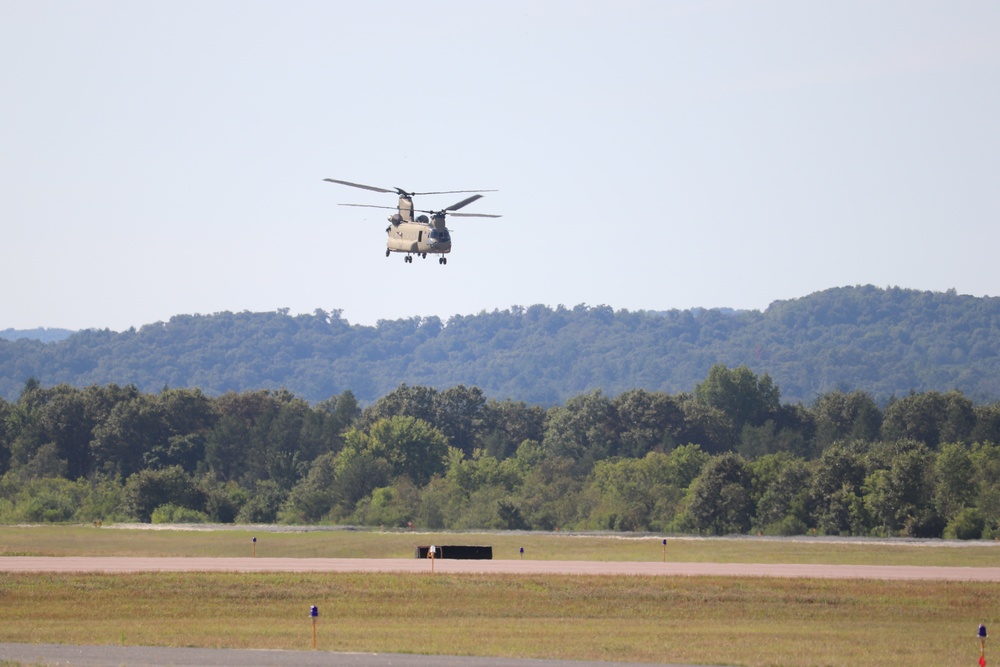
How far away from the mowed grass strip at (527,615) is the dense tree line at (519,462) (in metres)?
33.7

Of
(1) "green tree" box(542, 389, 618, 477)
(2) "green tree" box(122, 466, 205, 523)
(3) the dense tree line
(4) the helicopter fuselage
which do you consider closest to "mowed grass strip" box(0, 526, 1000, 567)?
(3) the dense tree line

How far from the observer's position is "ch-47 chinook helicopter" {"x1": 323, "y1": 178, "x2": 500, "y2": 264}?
68875mm

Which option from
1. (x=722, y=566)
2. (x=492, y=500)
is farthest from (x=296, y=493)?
(x=722, y=566)

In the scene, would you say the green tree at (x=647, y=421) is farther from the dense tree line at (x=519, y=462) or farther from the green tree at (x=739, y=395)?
the green tree at (x=739, y=395)

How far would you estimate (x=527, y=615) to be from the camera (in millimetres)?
43844

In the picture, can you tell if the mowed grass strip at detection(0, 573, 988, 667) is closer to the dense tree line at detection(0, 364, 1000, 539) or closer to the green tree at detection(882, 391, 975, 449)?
the dense tree line at detection(0, 364, 1000, 539)

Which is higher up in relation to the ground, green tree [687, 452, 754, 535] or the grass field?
green tree [687, 452, 754, 535]

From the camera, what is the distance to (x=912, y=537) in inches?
3071

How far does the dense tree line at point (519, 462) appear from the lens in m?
87.9

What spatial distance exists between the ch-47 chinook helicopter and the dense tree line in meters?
30.0

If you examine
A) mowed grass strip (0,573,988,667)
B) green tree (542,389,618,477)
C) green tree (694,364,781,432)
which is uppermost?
green tree (694,364,781,432)

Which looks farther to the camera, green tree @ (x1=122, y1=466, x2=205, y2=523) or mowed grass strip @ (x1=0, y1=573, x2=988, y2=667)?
green tree @ (x1=122, y1=466, x2=205, y2=523)

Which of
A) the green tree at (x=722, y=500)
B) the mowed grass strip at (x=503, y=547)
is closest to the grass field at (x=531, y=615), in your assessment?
the mowed grass strip at (x=503, y=547)

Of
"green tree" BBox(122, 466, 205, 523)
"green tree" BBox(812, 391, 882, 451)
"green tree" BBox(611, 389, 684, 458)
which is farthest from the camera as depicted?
"green tree" BBox(611, 389, 684, 458)
